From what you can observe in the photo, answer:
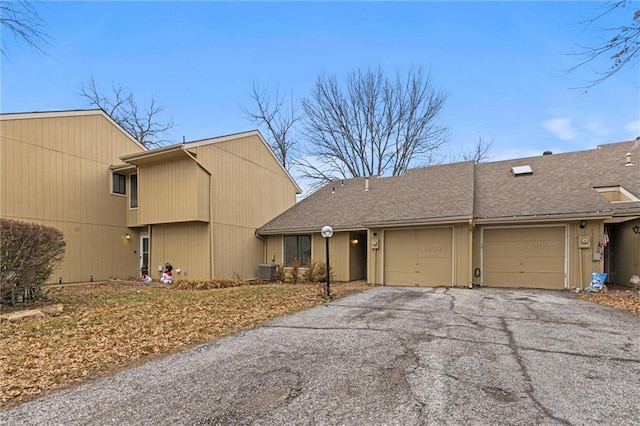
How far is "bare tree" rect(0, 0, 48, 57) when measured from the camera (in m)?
6.72

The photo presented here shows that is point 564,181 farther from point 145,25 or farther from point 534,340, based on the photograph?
point 145,25

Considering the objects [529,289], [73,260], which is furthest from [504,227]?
[73,260]

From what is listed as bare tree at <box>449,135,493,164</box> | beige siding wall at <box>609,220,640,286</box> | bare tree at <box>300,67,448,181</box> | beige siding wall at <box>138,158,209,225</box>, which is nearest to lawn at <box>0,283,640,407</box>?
beige siding wall at <box>609,220,640,286</box>

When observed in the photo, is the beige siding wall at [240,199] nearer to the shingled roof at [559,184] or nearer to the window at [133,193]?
the window at [133,193]

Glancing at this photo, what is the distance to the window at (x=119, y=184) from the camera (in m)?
15.4

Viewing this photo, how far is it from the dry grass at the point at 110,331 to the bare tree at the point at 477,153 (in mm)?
20732

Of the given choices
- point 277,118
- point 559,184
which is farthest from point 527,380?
point 277,118

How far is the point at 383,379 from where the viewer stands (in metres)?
3.75

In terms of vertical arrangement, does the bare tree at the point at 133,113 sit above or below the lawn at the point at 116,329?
above

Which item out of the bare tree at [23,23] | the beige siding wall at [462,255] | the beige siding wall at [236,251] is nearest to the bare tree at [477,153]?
the beige siding wall at [462,255]

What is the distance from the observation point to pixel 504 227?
457 inches

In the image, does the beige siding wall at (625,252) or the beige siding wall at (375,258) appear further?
the beige siding wall at (375,258)

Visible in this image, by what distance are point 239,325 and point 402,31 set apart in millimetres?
11605

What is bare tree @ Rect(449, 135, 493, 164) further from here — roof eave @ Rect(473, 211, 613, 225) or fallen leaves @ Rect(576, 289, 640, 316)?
fallen leaves @ Rect(576, 289, 640, 316)
